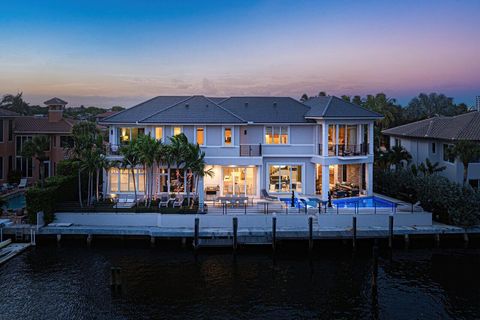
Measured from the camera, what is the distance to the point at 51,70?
4262cm

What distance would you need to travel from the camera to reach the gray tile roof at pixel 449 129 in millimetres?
32344

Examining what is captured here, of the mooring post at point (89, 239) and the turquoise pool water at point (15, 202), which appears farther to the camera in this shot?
the turquoise pool water at point (15, 202)

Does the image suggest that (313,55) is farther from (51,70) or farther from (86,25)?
(51,70)

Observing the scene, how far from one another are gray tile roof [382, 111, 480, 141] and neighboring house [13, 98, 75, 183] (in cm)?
3447

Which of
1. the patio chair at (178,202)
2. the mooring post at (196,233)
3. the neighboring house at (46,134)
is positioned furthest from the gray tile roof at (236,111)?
the neighboring house at (46,134)

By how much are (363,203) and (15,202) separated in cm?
2893

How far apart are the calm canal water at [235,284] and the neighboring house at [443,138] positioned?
29.1 feet

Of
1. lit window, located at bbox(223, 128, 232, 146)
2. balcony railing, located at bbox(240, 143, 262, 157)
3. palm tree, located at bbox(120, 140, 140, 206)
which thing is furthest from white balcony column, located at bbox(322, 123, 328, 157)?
palm tree, located at bbox(120, 140, 140, 206)

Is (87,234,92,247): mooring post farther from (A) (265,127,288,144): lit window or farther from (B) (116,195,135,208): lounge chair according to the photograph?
(A) (265,127,288,144): lit window

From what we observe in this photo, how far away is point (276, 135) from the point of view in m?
34.5

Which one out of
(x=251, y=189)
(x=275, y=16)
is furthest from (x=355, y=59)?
(x=251, y=189)

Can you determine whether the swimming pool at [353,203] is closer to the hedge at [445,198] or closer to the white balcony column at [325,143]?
the hedge at [445,198]

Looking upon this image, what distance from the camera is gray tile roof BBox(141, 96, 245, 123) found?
32.4 m

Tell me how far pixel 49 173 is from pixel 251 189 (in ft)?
76.5
